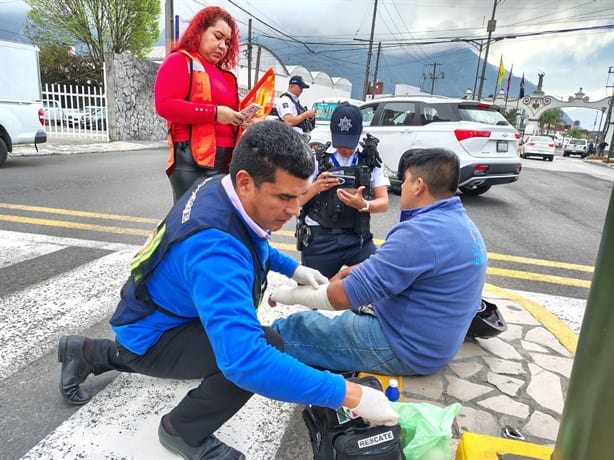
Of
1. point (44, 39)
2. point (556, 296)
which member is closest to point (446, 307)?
point (556, 296)

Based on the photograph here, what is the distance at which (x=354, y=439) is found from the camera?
155 centimetres

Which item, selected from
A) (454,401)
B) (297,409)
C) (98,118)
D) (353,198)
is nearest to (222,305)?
(297,409)

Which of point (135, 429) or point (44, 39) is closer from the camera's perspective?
point (135, 429)

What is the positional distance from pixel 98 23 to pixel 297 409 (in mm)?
31700

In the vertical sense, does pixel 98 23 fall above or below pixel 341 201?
above

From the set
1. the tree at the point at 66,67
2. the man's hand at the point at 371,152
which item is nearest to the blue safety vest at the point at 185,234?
the man's hand at the point at 371,152

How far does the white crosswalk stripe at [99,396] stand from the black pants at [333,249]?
1.82ft

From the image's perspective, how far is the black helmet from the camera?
8.54 ft

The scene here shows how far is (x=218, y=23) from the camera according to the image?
2.78 meters

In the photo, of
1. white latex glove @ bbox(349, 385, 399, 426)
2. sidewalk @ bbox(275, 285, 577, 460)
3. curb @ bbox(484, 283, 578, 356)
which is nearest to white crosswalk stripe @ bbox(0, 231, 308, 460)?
sidewalk @ bbox(275, 285, 577, 460)

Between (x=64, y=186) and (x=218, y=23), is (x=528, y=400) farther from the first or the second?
(x=64, y=186)

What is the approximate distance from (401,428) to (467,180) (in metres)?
6.44

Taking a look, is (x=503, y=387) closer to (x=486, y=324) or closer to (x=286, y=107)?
(x=486, y=324)

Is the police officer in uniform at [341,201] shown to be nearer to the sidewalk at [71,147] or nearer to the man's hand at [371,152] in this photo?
the man's hand at [371,152]
